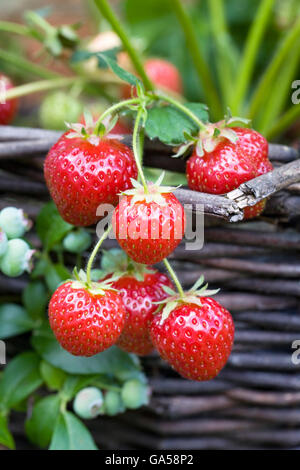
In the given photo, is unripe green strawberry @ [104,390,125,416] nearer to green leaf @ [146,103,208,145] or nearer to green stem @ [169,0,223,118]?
green leaf @ [146,103,208,145]

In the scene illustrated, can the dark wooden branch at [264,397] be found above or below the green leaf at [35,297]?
below

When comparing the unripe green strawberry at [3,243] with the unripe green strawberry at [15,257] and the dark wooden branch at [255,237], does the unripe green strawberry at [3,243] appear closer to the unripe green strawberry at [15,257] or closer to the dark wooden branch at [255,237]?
the unripe green strawberry at [15,257]

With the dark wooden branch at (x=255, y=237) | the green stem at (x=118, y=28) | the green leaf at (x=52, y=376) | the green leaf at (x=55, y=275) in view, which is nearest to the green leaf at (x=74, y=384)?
the green leaf at (x=52, y=376)

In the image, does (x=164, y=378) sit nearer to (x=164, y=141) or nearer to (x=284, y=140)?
(x=164, y=141)

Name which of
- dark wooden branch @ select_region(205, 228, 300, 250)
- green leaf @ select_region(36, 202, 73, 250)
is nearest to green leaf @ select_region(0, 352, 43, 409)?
green leaf @ select_region(36, 202, 73, 250)

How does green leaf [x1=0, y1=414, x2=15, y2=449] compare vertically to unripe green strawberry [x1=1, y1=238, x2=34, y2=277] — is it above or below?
below

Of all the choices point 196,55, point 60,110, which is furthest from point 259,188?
point 60,110

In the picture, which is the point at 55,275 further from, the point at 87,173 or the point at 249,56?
the point at 249,56
